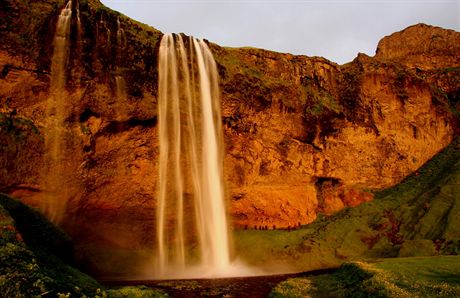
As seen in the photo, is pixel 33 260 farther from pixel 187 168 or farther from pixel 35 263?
pixel 187 168

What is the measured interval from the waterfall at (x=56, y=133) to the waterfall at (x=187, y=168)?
10.9 meters

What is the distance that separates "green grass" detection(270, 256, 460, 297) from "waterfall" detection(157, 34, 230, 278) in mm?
18619

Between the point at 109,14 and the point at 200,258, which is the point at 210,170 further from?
the point at 109,14

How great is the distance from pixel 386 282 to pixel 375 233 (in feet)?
111

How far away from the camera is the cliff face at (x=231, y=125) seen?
1606 inches

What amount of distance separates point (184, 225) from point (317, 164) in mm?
24270

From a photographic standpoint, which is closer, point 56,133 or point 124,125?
point 56,133

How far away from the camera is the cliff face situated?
40.8m

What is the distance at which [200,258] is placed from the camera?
47062 mm

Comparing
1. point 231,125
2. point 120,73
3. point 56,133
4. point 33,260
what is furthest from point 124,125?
point 33,260

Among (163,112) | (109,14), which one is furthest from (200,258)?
→ (109,14)

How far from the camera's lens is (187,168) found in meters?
49.2

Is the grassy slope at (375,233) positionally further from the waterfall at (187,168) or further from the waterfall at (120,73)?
the waterfall at (120,73)

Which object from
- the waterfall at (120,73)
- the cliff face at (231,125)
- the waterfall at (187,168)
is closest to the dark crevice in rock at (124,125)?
the cliff face at (231,125)
